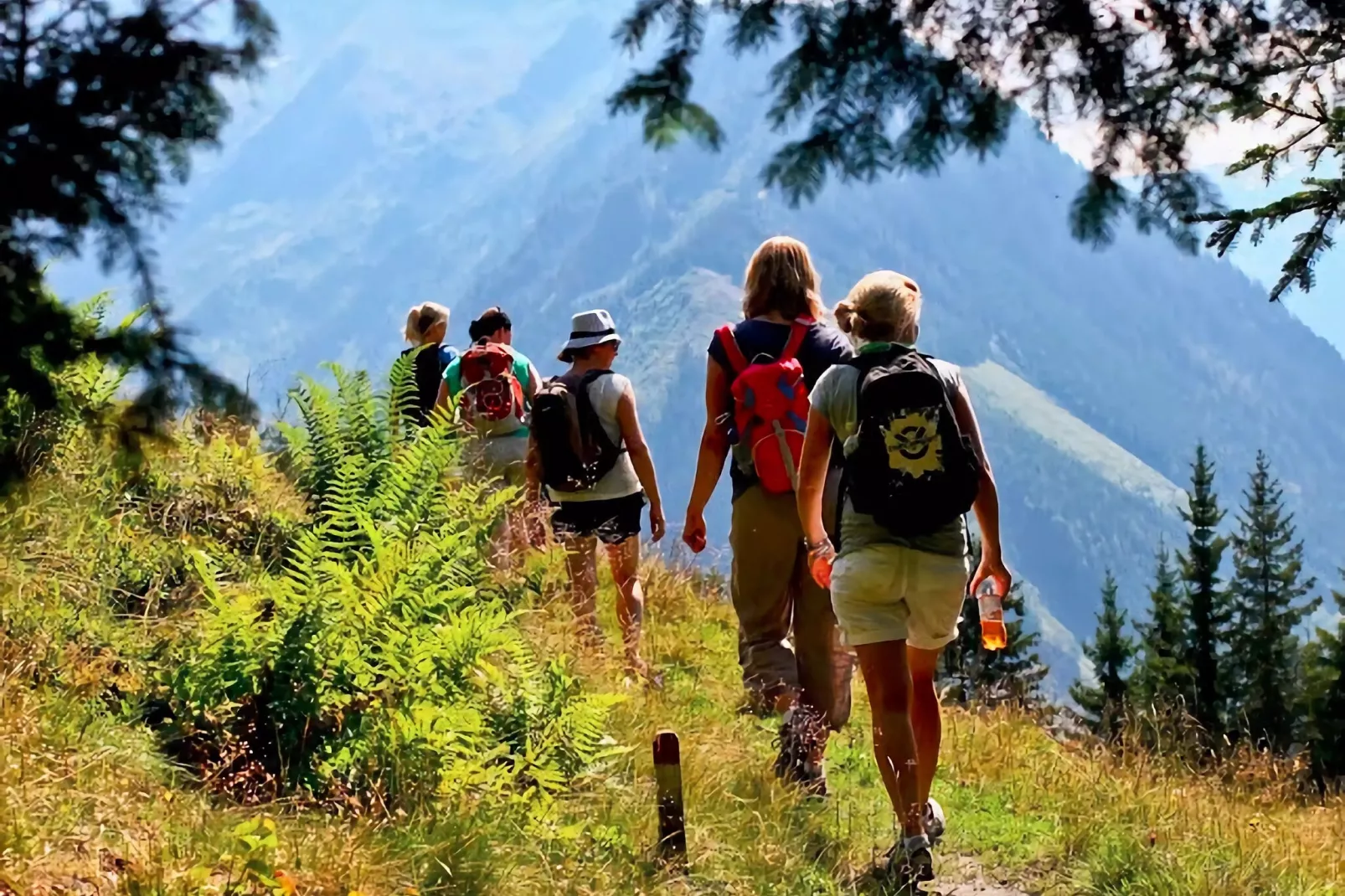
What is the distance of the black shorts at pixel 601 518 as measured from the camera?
18.0 feet

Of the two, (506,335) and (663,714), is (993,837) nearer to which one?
(663,714)

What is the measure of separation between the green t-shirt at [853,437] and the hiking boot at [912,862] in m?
0.93

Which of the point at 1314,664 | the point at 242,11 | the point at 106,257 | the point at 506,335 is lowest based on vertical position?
the point at 1314,664

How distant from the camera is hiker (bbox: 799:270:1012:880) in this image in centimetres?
337

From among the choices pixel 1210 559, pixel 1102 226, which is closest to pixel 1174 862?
pixel 1102 226

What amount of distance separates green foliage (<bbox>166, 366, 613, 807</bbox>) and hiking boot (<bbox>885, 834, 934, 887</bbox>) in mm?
1053

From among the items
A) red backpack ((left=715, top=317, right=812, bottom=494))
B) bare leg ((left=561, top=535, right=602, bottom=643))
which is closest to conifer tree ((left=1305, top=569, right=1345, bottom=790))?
bare leg ((left=561, top=535, right=602, bottom=643))

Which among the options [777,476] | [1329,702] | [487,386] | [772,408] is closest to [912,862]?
[777,476]

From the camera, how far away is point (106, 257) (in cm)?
239

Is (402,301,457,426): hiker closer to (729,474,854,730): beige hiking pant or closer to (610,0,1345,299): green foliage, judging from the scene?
(729,474,854,730): beige hiking pant

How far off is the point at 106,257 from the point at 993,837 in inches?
151

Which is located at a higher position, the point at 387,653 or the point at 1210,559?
the point at 1210,559

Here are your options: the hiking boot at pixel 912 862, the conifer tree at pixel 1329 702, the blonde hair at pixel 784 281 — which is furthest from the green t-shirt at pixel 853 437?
the conifer tree at pixel 1329 702

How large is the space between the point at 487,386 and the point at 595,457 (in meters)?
1.12
